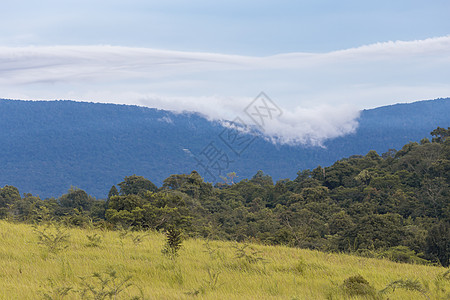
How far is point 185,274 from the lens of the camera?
711cm

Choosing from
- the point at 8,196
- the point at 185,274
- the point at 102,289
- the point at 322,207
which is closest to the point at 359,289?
the point at 185,274

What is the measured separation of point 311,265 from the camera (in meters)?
8.23

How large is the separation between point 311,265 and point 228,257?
60.0 inches

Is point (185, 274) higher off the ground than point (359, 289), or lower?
higher

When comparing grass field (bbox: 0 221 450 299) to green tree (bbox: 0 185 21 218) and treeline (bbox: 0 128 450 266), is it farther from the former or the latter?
green tree (bbox: 0 185 21 218)

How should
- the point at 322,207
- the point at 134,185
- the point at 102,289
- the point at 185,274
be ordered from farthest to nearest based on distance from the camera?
the point at 134,185
the point at 322,207
the point at 185,274
the point at 102,289

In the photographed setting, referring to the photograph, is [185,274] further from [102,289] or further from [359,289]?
[359,289]

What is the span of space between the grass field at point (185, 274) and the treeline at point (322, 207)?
181 inches

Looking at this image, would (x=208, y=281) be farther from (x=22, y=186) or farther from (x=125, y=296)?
(x=22, y=186)

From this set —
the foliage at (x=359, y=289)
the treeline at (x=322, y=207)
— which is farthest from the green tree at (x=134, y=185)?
the foliage at (x=359, y=289)

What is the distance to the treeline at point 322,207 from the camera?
22.5 m

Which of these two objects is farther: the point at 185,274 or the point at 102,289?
the point at 185,274

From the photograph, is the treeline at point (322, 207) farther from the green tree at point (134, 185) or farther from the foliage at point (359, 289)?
the foliage at point (359, 289)

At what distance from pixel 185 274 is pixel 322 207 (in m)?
34.7
